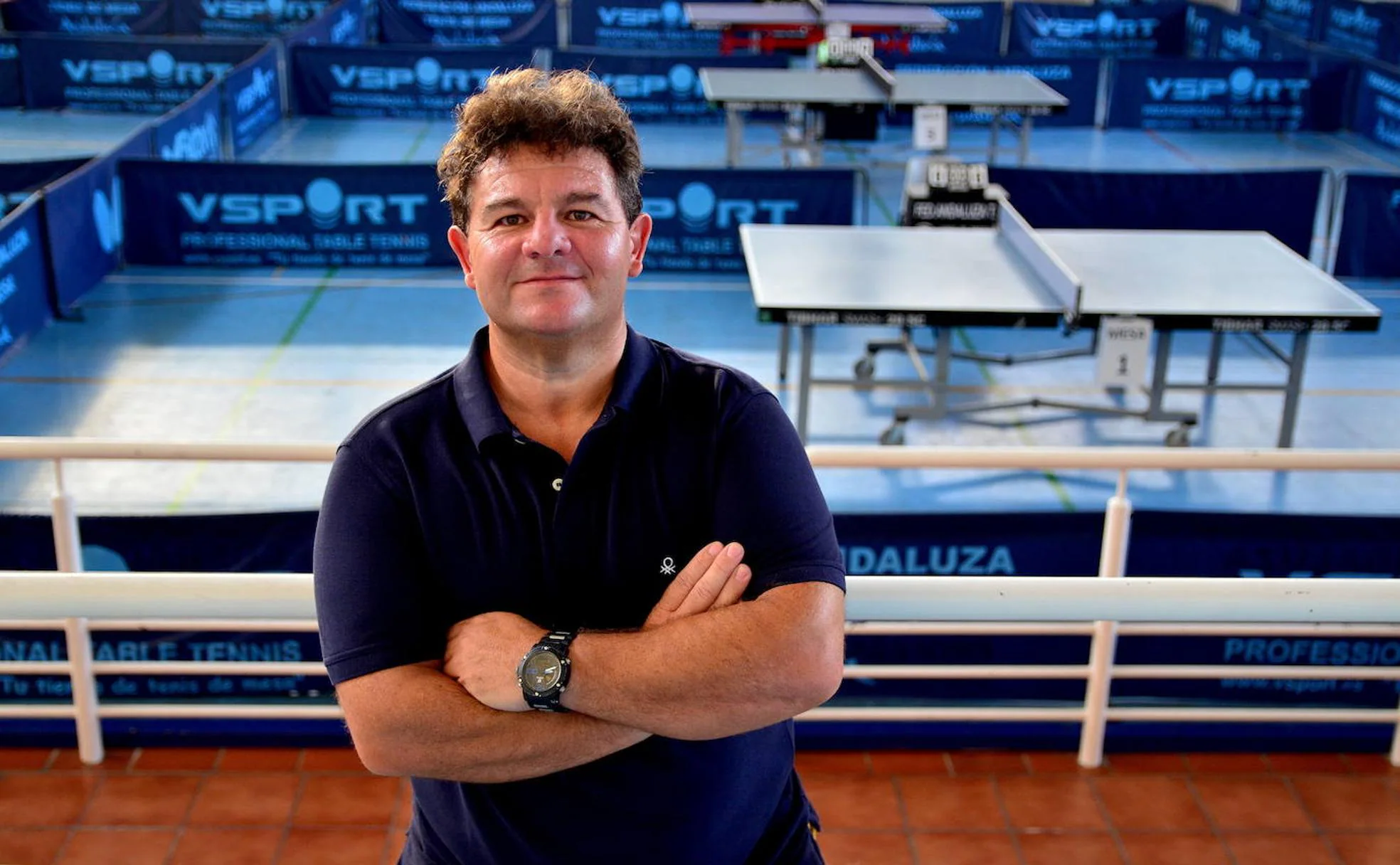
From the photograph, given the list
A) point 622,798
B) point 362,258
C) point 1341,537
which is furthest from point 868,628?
point 362,258

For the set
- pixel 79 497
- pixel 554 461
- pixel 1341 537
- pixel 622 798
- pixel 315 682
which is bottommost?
pixel 79 497

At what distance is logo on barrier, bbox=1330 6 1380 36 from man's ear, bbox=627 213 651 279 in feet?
64.8

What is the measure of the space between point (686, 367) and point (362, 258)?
430 inches

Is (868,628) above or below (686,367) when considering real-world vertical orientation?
below

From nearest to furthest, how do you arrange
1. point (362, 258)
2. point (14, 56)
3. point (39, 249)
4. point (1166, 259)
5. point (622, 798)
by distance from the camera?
point (622, 798), point (1166, 259), point (39, 249), point (362, 258), point (14, 56)

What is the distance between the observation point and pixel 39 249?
10430mm

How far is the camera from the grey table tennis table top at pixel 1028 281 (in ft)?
26.4

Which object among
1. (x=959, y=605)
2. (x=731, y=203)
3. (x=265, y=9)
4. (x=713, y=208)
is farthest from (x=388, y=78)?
(x=959, y=605)

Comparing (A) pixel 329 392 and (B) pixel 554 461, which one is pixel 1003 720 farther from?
(A) pixel 329 392

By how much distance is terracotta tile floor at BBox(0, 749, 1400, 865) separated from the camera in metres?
4.13

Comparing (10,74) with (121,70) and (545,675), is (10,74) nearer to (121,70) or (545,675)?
(121,70)

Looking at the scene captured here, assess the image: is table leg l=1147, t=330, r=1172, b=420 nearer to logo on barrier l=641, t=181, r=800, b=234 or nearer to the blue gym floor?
the blue gym floor

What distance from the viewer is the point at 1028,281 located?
28.4ft

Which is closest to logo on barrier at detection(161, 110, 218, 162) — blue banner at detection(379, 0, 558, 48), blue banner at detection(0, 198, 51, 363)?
blue banner at detection(0, 198, 51, 363)
